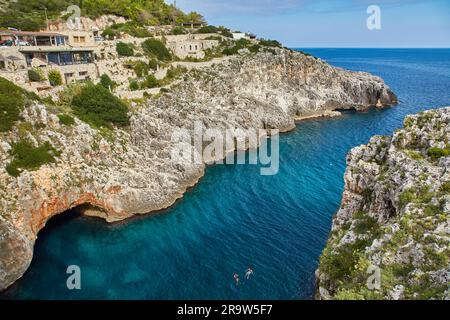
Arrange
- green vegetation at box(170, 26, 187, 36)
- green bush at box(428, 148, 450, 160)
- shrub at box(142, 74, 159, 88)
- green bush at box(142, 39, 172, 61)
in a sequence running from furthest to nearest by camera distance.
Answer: green vegetation at box(170, 26, 187, 36) < green bush at box(142, 39, 172, 61) < shrub at box(142, 74, 159, 88) < green bush at box(428, 148, 450, 160)

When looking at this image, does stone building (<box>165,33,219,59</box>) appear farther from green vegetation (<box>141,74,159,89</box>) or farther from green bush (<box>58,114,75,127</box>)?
green bush (<box>58,114,75,127</box>)

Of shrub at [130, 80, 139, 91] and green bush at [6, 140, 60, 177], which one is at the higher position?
shrub at [130, 80, 139, 91]

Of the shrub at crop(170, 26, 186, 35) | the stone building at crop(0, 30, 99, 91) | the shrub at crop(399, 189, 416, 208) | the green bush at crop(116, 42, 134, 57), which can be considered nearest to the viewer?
the shrub at crop(399, 189, 416, 208)

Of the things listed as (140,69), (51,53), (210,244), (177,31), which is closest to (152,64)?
(140,69)

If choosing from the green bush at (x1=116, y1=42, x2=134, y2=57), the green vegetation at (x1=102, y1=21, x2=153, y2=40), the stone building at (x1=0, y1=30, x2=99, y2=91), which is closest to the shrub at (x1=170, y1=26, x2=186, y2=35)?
the green vegetation at (x1=102, y1=21, x2=153, y2=40)

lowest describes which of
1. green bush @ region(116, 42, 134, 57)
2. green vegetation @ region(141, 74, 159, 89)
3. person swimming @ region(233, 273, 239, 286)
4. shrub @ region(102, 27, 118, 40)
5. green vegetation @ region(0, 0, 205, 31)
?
person swimming @ region(233, 273, 239, 286)

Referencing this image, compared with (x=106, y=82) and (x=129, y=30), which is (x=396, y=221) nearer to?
(x=106, y=82)

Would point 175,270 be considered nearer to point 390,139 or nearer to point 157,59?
point 390,139

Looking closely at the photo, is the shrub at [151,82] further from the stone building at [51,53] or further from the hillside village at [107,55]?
the stone building at [51,53]
